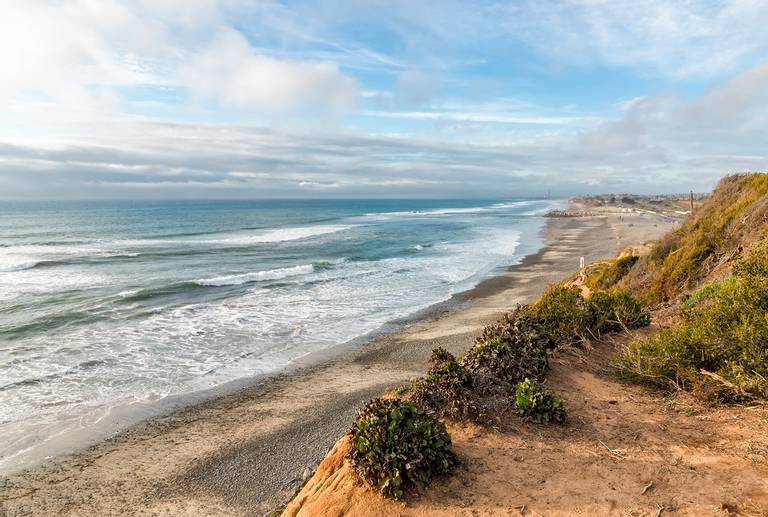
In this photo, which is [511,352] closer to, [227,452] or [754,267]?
[754,267]

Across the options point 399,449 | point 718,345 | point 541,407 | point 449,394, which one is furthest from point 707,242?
point 399,449

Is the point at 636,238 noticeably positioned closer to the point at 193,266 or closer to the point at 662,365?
the point at 193,266

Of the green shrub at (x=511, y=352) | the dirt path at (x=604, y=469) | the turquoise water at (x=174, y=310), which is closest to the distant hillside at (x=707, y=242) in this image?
the green shrub at (x=511, y=352)

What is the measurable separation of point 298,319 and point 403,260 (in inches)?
722

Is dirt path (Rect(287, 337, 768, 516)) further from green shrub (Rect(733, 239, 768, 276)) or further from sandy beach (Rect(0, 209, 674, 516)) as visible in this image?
sandy beach (Rect(0, 209, 674, 516))

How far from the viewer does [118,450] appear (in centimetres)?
974

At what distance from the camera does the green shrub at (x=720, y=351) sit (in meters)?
6.06

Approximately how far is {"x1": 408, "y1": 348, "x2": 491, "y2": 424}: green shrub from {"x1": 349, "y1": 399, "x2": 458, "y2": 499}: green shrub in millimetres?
960

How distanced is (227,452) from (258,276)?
20874mm

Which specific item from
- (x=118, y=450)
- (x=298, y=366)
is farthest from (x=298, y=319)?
(x=118, y=450)

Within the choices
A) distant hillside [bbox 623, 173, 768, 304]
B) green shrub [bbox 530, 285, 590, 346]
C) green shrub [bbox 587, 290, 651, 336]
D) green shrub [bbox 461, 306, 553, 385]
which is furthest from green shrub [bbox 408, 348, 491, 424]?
distant hillside [bbox 623, 173, 768, 304]

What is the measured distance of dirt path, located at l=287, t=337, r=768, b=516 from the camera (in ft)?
15.0

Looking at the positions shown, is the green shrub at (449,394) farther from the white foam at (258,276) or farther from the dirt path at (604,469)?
the white foam at (258,276)

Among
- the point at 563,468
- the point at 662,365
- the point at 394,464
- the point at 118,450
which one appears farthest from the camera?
the point at 118,450
